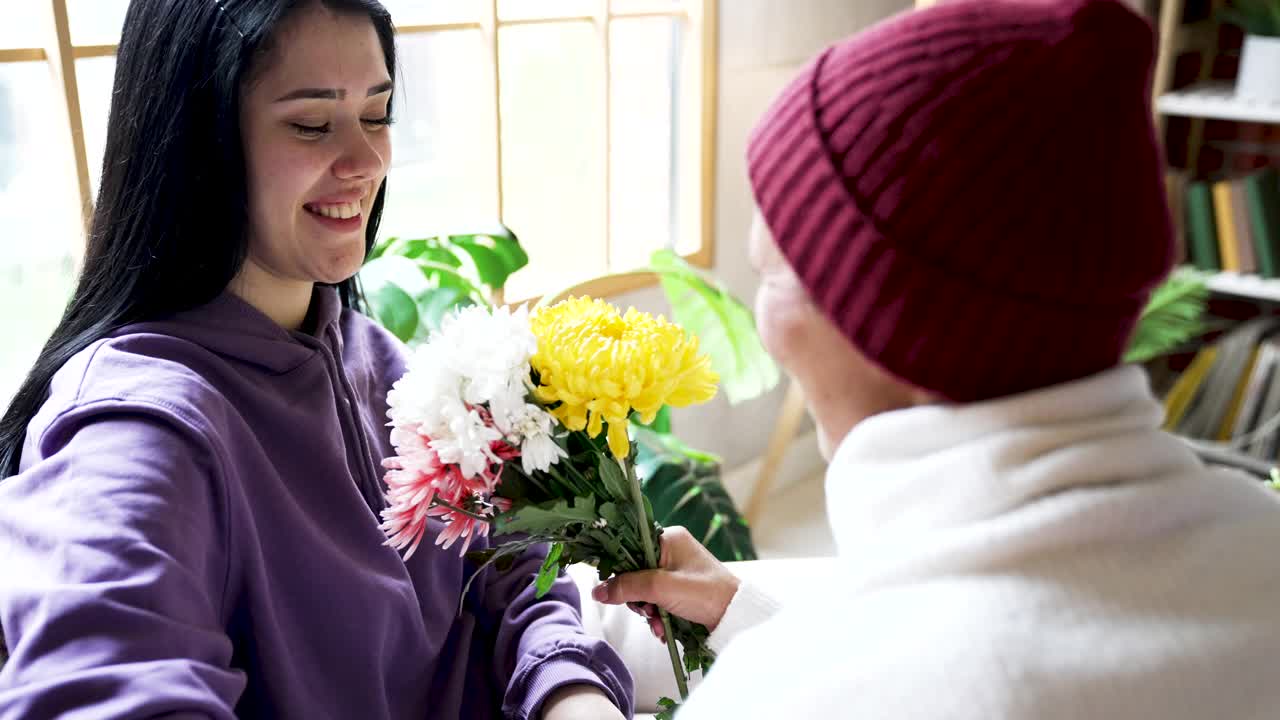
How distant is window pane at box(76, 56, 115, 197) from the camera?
181 cm

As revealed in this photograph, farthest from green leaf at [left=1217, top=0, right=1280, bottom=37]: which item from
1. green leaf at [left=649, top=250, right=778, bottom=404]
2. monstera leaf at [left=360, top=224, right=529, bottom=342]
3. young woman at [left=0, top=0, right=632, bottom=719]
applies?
young woman at [left=0, top=0, right=632, bottom=719]

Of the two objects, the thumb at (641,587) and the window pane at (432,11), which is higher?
the window pane at (432,11)

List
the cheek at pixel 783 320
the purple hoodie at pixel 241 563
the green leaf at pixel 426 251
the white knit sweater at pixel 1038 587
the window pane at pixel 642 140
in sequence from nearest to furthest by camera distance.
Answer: the white knit sweater at pixel 1038 587 < the cheek at pixel 783 320 < the purple hoodie at pixel 241 563 < the green leaf at pixel 426 251 < the window pane at pixel 642 140

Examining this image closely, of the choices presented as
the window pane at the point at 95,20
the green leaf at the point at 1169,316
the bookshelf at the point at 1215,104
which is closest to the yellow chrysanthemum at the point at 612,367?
the window pane at the point at 95,20

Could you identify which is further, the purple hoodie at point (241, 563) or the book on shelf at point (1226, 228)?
the book on shelf at point (1226, 228)

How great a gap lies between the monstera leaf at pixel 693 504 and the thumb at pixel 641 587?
3.18 feet

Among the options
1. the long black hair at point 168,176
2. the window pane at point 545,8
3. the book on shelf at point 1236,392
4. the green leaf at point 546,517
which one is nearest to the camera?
the green leaf at point 546,517

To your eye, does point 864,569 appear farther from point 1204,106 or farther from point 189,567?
point 1204,106

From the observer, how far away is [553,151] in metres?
2.89

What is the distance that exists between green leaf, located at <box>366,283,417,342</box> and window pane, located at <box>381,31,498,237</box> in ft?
1.94

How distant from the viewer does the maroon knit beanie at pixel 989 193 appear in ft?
2.14

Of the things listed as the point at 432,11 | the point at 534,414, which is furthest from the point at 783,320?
the point at 432,11

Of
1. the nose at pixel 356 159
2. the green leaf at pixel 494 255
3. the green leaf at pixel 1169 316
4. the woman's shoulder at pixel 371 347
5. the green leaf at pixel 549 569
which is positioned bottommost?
the green leaf at pixel 1169 316

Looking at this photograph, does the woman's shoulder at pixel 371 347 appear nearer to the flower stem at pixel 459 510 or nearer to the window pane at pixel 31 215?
the flower stem at pixel 459 510
